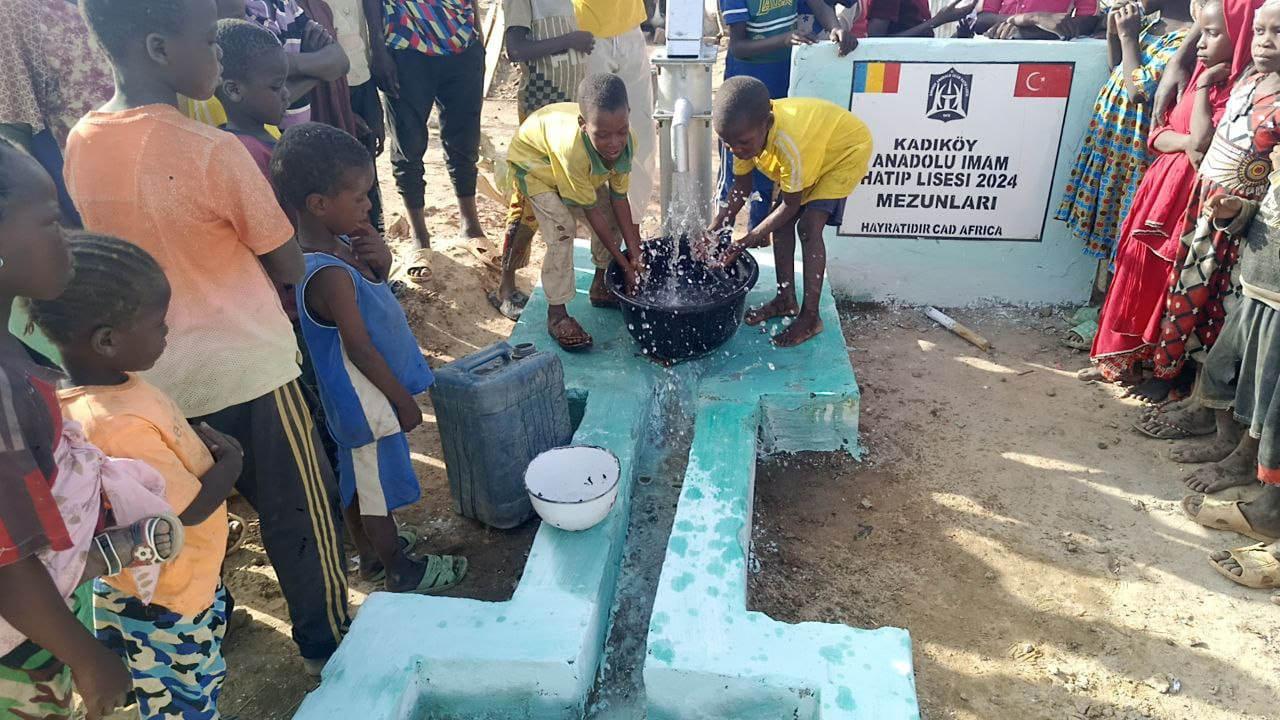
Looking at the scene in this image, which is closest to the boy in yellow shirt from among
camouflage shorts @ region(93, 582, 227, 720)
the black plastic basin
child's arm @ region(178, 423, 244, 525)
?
the black plastic basin

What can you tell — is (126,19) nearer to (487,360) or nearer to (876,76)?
(487,360)

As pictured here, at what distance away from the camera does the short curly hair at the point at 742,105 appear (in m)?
3.23

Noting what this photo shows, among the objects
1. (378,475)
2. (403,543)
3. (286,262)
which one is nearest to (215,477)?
(286,262)

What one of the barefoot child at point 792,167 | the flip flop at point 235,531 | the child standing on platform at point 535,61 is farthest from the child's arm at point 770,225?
the flip flop at point 235,531

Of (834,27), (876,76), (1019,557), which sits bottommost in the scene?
(1019,557)

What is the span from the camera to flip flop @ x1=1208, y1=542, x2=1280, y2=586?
2744mm

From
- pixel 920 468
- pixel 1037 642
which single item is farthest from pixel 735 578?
pixel 920 468

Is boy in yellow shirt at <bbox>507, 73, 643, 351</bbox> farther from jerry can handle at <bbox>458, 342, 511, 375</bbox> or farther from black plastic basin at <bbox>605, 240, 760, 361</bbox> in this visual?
jerry can handle at <bbox>458, 342, 511, 375</bbox>

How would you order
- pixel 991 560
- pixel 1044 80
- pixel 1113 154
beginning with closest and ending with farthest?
pixel 991 560, pixel 1113 154, pixel 1044 80

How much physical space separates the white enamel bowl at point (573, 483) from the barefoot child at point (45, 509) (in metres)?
1.13

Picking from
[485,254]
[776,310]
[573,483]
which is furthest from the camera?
[485,254]

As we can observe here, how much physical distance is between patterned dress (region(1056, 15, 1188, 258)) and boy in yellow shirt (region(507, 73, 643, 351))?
2.25 meters

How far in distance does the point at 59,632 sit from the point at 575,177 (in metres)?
2.32

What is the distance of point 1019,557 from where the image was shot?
115 inches
